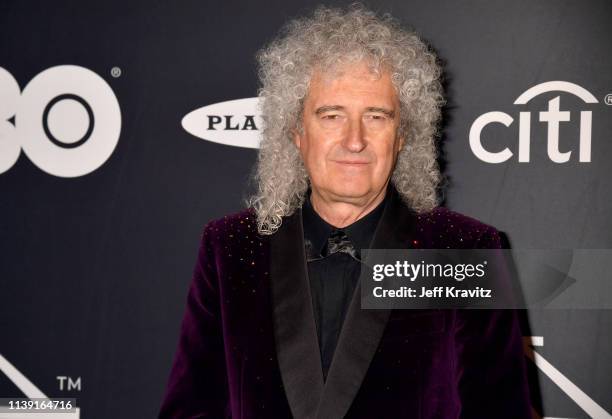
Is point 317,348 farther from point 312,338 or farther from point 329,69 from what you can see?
point 329,69

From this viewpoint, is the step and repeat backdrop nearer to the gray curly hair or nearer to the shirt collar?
the gray curly hair

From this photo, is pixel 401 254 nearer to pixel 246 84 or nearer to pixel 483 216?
pixel 483 216

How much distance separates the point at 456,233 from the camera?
1.15 meters

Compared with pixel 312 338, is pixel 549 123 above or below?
above

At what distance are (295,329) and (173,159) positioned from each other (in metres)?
0.74

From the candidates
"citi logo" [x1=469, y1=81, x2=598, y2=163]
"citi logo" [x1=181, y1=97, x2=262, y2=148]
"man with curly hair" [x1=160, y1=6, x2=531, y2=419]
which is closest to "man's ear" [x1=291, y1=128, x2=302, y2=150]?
"man with curly hair" [x1=160, y1=6, x2=531, y2=419]

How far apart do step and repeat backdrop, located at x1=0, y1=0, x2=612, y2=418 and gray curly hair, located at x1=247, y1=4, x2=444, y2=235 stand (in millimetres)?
267

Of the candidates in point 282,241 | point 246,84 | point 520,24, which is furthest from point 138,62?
point 520,24

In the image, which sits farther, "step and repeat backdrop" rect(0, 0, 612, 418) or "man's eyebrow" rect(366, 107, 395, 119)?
"step and repeat backdrop" rect(0, 0, 612, 418)

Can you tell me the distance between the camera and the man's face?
1.05 m

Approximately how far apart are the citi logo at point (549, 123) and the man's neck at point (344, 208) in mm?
433

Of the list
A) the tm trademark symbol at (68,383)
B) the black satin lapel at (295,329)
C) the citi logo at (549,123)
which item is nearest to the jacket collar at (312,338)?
the black satin lapel at (295,329)

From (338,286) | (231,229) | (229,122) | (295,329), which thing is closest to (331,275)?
(338,286)

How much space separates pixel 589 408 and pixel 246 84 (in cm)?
124
